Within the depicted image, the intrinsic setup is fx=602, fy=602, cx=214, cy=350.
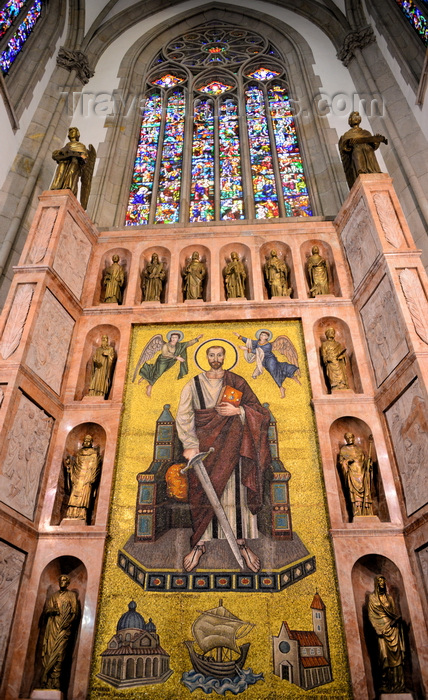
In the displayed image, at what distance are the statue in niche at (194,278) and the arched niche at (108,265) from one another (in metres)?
1.02

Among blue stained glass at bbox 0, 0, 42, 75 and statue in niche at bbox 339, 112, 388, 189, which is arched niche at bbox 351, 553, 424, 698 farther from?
blue stained glass at bbox 0, 0, 42, 75

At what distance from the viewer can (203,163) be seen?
13359 mm

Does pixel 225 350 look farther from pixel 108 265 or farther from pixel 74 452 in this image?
pixel 108 265

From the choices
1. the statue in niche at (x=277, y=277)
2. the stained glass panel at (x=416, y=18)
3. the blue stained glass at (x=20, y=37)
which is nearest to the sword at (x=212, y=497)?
the statue in niche at (x=277, y=277)

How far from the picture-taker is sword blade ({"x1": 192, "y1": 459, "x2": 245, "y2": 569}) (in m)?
7.20

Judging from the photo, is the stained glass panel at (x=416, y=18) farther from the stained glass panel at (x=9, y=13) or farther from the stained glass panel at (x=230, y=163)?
the stained glass panel at (x=9, y=13)

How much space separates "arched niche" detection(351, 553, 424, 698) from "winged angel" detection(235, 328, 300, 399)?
250 cm

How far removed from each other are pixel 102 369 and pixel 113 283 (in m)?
1.79

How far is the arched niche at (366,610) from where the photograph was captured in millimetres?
6359

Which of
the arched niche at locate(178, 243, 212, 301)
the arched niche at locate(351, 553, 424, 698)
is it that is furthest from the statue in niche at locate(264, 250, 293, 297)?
the arched niche at locate(351, 553, 424, 698)

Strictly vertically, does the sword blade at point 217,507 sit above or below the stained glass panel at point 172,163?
below

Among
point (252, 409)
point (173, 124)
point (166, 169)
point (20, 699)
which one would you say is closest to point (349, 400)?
point (252, 409)

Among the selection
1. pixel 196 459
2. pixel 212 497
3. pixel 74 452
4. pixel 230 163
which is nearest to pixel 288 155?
pixel 230 163

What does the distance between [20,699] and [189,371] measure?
14.8 ft
